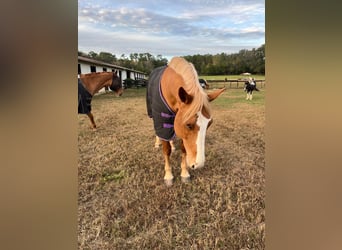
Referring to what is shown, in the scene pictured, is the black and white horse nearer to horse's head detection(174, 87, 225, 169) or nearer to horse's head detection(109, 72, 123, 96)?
horse's head detection(174, 87, 225, 169)

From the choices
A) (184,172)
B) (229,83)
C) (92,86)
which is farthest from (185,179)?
(92,86)

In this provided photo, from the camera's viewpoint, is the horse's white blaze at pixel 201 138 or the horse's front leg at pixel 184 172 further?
the horse's front leg at pixel 184 172

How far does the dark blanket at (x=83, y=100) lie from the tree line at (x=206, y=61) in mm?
148

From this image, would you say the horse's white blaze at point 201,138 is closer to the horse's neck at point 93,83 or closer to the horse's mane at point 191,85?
the horse's mane at point 191,85

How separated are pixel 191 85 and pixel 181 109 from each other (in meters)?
0.11

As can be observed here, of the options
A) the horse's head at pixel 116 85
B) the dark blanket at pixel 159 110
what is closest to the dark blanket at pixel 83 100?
the horse's head at pixel 116 85

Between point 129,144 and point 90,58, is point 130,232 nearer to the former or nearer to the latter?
point 129,144

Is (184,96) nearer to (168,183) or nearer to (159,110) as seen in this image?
(159,110)

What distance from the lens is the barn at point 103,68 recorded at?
1129 mm

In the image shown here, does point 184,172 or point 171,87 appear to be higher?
point 171,87

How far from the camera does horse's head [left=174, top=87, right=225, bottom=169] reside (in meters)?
1.10

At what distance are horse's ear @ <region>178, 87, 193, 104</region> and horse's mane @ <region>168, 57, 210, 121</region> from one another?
0.01 m

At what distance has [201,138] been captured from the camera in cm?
112
